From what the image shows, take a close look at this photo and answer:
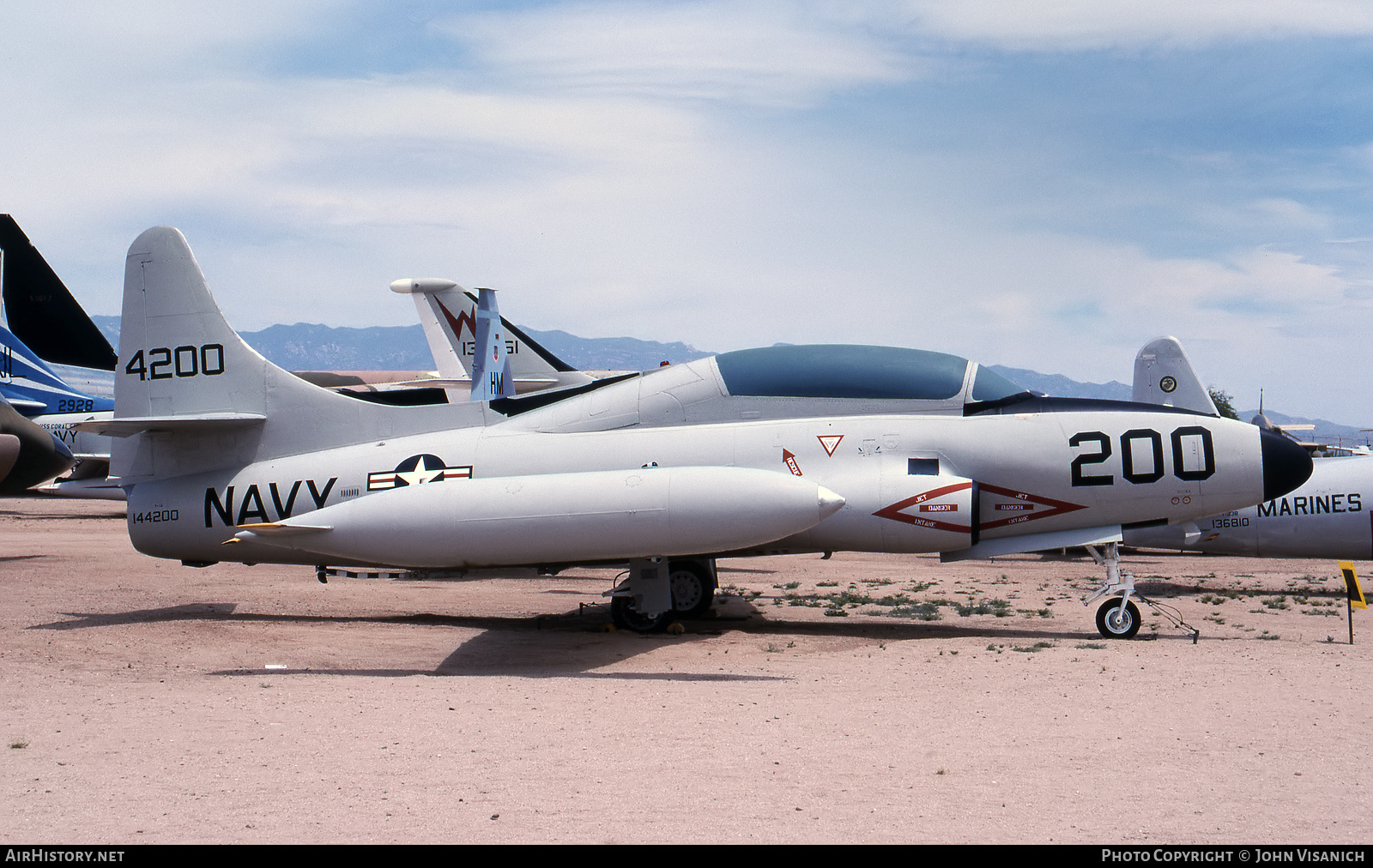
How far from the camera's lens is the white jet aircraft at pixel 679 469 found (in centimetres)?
1077

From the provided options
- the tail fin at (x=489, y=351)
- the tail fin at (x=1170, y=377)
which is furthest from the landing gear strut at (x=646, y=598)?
the tail fin at (x=1170, y=377)

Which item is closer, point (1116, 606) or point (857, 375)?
point (1116, 606)

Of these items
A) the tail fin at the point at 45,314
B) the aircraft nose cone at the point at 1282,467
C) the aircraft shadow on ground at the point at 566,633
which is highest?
the tail fin at the point at 45,314

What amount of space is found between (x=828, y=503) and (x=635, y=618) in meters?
3.27

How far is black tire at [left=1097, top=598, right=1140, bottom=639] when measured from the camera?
12.0m

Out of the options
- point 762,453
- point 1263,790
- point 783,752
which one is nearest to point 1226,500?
point 762,453

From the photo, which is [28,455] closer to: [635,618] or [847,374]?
[635,618]

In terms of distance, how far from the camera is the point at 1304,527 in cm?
1925

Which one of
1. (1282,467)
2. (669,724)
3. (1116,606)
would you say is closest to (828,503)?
(669,724)

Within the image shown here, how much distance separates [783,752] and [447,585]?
12095 mm

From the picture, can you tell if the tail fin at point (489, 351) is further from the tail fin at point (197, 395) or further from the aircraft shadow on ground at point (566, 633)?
the aircraft shadow on ground at point (566, 633)

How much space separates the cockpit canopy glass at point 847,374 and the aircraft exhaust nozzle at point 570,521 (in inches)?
68.5

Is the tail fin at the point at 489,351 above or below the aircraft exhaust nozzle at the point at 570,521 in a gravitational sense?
above

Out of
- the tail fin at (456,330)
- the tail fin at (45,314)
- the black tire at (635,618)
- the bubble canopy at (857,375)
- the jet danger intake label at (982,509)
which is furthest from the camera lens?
the tail fin at (45,314)
